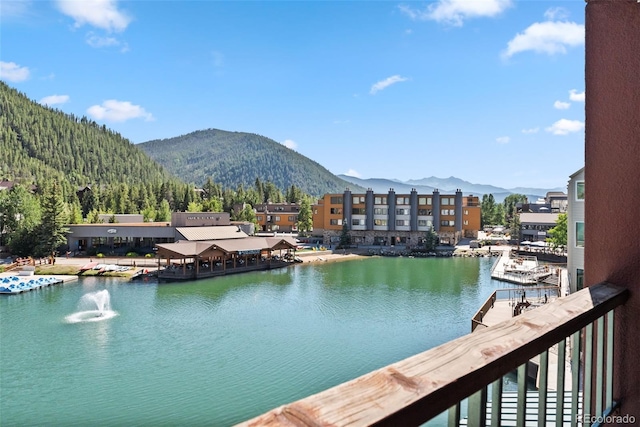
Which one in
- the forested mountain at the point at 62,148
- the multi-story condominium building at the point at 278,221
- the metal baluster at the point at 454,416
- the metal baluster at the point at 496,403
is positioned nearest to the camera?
the metal baluster at the point at 454,416

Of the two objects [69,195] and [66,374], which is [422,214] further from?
[69,195]

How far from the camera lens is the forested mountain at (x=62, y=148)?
327ft

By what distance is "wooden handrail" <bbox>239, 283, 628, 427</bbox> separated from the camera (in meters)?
0.63

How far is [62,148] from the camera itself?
117 metres

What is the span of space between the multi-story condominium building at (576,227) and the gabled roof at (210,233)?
876 inches

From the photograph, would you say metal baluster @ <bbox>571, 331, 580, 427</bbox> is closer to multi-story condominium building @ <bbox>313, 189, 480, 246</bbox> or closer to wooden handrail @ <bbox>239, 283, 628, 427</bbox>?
wooden handrail @ <bbox>239, 283, 628, 427</bbox>

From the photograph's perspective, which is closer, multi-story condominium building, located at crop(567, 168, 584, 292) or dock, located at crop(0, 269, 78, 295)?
multi-story condominium building, located at crop(567, 168, 584, 292)

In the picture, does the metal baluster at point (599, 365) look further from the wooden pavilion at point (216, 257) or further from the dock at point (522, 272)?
the wooden pavilion at point (216, 257)

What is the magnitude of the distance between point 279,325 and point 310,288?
7.32 metres

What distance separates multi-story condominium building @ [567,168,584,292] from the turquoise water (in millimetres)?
3776

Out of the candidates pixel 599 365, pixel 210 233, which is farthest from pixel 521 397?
pixel 210 233

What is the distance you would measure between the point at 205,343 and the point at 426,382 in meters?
13.5

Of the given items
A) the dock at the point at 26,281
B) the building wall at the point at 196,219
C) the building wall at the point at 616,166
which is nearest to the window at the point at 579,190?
the building wall at the point at 616,166

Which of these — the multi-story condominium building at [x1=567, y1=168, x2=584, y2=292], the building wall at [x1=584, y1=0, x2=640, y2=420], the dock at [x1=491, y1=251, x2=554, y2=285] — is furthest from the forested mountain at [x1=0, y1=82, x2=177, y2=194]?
the building wall at [x1=584, y1=0, x2=640, y2=420]
